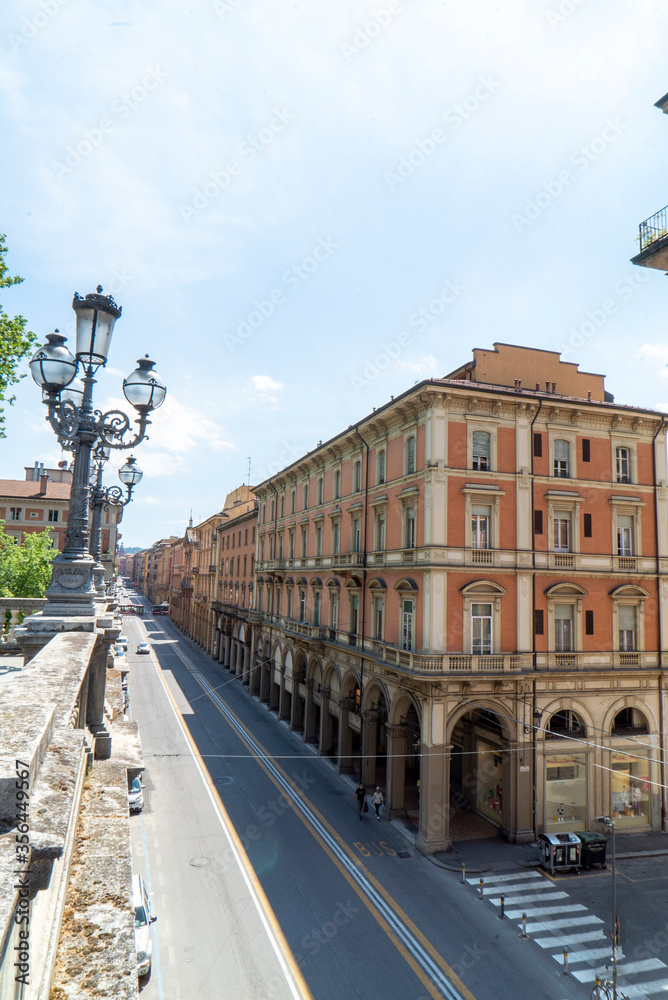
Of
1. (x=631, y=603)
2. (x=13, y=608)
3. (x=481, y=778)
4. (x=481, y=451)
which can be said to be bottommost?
(x=481, y=778)

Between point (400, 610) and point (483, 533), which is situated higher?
point (483, 533)

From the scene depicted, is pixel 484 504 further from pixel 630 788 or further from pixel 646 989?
pixel 646 989

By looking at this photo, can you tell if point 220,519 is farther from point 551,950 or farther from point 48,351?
point 48,351

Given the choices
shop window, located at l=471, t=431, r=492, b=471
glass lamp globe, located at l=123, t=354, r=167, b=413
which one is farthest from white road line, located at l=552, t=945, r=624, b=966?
glass lamp globe, located at l=123, t=354, r=167, b=413

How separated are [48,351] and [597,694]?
25.4 metres

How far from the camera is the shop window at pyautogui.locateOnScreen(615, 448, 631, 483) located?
2783cm

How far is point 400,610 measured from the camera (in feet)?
86.6

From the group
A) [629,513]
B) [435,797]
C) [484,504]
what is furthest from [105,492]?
[629,513]

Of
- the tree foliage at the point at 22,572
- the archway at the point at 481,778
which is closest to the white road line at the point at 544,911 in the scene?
the archway at the point at 481,778

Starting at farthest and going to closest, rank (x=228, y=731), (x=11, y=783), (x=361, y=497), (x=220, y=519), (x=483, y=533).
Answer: (x=220, y=519) < (x=228, y=731) < (x=361, y=497) < (x=483, y=533) < (x=11, y=783)

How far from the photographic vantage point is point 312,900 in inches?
747

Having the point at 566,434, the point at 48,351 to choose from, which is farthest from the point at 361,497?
the point at 48,351

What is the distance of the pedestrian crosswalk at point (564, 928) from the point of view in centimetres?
1563

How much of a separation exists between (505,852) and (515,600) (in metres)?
9.57
